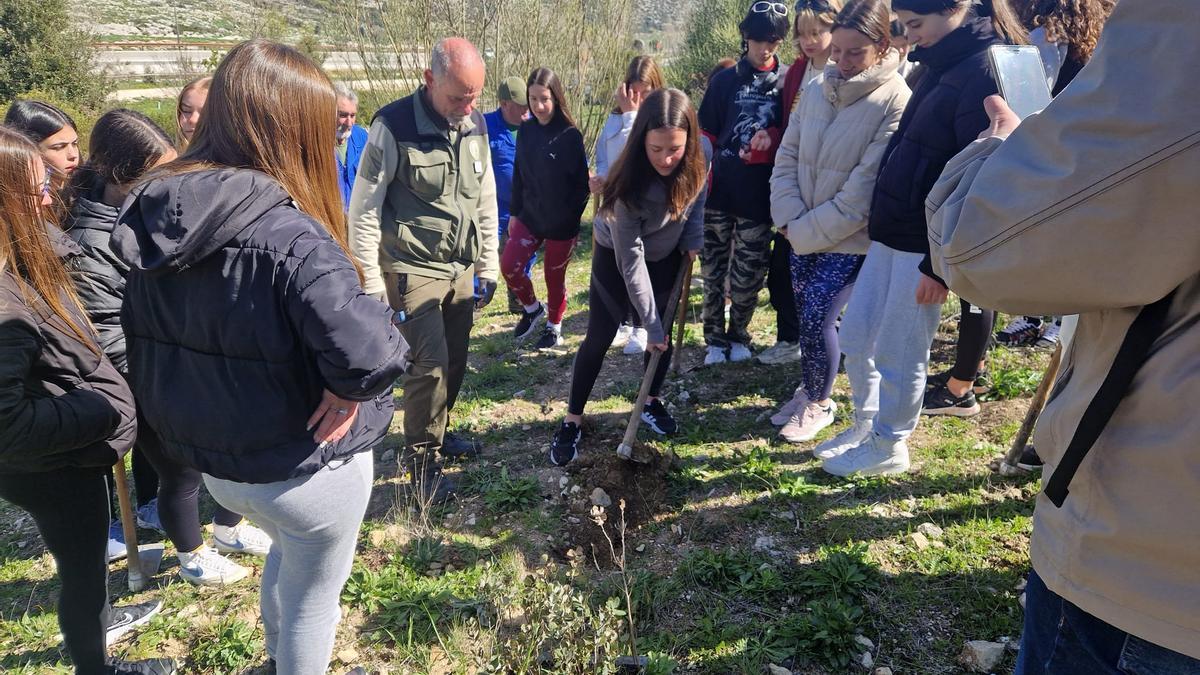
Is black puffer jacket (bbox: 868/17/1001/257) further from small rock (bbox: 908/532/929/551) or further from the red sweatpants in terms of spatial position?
the red sweatpants

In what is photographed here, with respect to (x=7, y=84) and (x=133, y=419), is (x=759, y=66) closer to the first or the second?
(x=133, y=419)

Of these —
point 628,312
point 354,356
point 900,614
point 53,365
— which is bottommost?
point 900,614

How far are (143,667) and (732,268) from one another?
3.81 meters

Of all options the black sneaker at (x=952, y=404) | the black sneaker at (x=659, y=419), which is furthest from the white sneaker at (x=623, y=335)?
the black sneaker at (x=952, y=404)

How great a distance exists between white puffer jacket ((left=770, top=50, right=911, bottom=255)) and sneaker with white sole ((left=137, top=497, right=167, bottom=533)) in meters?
3.47

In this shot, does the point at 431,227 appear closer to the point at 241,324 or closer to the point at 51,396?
the point at 51,396

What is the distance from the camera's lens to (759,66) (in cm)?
441

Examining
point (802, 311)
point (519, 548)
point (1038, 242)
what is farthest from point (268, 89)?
point (802, 311)

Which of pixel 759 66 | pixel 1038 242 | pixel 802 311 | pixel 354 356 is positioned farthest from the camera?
pixel 759 66

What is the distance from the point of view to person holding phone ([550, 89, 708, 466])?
3.38 metres

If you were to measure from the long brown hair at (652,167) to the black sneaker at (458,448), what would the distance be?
1561 mm

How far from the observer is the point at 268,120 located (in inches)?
66.7

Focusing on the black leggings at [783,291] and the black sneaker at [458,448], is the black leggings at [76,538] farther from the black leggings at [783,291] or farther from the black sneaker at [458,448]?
the black leggings at [783,291]

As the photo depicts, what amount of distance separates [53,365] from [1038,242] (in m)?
2.50
